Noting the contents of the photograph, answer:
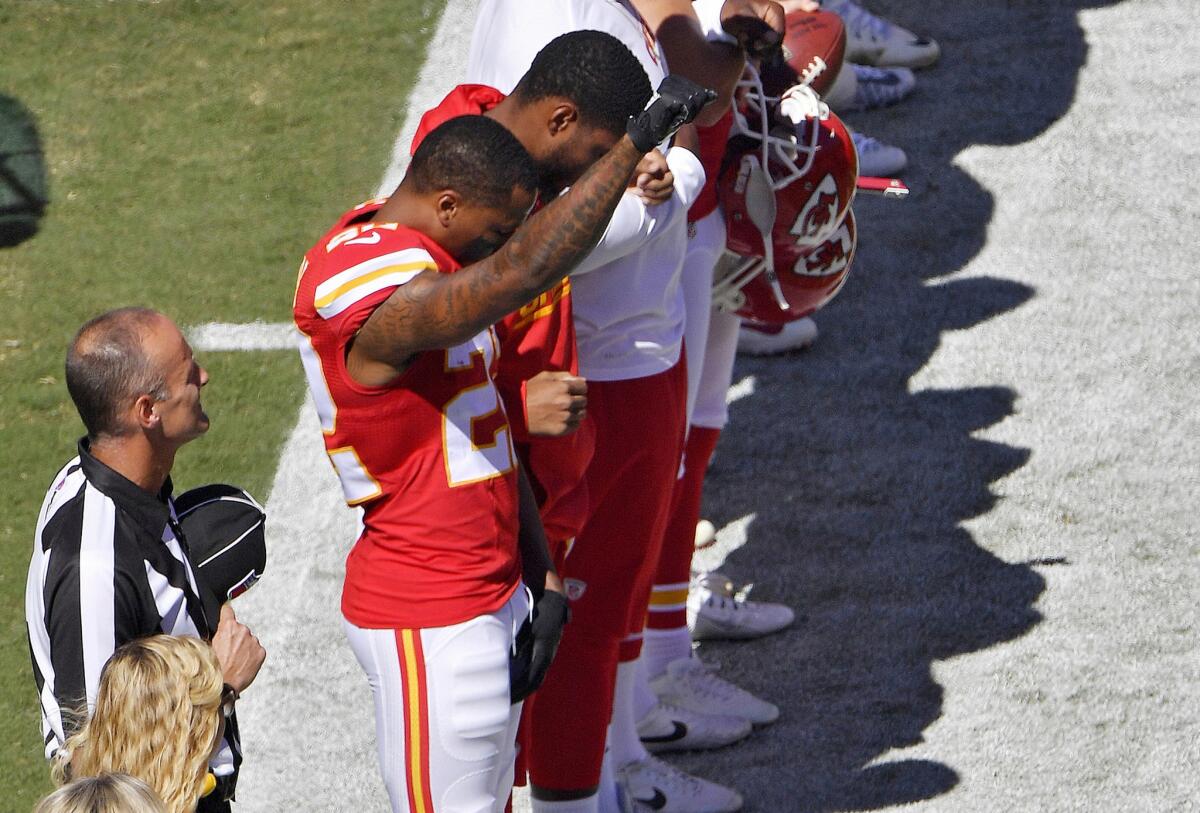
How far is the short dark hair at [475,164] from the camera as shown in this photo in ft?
7.98

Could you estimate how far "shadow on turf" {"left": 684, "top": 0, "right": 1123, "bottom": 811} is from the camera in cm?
394

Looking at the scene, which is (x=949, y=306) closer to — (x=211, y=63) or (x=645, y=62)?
(x=645, y=62)

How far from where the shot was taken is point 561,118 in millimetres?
2658

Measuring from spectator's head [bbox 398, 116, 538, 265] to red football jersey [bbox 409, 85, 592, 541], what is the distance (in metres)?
0.27

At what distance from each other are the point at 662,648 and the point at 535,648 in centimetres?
140

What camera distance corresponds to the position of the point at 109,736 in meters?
2.19

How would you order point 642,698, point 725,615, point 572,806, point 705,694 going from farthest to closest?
point 725,615, point 705,694, point 642,698, point 572,806

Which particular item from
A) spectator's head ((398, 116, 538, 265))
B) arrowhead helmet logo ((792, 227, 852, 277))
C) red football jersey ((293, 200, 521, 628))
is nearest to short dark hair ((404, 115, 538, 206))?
spectator's head ((398, 116, 538, 265))

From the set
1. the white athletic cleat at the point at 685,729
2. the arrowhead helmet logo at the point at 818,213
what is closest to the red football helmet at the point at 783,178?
the arrowhead helmet logo at the point at 818,213

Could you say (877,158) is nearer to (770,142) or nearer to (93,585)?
(770,142)

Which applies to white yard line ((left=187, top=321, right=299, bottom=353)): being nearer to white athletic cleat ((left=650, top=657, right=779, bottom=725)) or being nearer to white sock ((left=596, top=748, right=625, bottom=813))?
white athletic cleat ((left=650, top=657, right=779, bottom=725))

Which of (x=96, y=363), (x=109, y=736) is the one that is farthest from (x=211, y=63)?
(x=109, y=736)

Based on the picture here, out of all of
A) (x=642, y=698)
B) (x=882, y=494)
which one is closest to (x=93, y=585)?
(x=642, y=698)

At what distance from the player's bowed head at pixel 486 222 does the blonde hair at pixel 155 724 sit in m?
0.52
